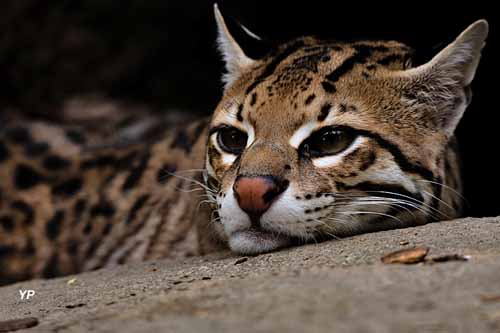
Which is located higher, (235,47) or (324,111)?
(235,47)

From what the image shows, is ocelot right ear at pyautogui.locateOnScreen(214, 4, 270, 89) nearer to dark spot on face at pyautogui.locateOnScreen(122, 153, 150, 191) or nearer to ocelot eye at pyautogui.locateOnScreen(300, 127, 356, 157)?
ocelot eye at pyautogui.locateOnScreen(300, 127, 356, 157)

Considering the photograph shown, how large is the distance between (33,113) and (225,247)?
3.16 meters

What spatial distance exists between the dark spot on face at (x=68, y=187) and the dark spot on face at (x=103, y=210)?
21 centimetres

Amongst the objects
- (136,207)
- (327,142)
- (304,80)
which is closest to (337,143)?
(327,142)

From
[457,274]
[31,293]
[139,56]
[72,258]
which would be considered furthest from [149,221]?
[139,56]

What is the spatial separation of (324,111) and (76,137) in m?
2.85

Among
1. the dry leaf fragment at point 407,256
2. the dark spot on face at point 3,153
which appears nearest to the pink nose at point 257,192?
the dry leaf fragment at point 407,256

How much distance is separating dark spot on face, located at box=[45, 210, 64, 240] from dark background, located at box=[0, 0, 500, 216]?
95.3 inches

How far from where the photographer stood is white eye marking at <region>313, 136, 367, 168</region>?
155 inches

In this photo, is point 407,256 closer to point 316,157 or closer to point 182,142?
point 316,157

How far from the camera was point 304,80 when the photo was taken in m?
4.20

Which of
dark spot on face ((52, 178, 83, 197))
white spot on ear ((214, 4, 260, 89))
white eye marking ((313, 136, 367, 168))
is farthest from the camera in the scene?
dark spot on face ((52, 178, 83, 197))

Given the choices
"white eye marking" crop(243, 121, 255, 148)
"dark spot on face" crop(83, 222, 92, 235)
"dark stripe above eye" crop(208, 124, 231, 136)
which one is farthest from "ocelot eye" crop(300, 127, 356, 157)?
"dark spot on face" crop(83, 222, 92, 235)

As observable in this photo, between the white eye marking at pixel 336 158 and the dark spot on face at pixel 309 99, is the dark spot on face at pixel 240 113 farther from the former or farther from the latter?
the white eye marking at pixel 336 158
